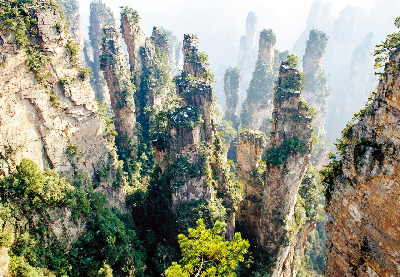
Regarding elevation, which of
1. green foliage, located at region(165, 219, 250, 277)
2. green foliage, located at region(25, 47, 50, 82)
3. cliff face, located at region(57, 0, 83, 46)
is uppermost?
A: cliff face, located at region(57, 0, 83, 46)

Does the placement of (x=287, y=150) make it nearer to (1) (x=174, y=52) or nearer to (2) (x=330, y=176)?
(2) (x=330, y=176)

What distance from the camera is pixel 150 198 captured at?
23.8 metres

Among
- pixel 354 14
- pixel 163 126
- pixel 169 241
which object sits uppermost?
pixel 354 14

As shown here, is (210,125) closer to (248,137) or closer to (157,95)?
(248,137)

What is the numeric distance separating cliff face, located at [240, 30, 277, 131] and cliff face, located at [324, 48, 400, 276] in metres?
40.2

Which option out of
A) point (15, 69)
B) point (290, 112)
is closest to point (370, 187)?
point (290, 112)

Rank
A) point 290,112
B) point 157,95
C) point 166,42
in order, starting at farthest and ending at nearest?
point 166,42 < point 157,95 < point 290,112

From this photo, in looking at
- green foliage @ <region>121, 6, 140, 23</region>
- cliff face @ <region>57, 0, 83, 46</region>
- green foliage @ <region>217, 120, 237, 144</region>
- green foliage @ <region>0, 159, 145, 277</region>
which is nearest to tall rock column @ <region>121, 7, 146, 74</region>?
green foliage @ <region>121, 6, 140, 23</region>

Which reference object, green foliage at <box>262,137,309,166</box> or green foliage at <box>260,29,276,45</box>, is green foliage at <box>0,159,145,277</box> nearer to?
green foliage at <box>262,137,309,166</box>

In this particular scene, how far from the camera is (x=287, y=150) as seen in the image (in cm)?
1995

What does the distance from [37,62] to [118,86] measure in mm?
13562

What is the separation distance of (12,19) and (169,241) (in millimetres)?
18173

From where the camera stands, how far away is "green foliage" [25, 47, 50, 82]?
14266 millimetres

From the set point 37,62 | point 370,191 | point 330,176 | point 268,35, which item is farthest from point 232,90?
point 370,191
